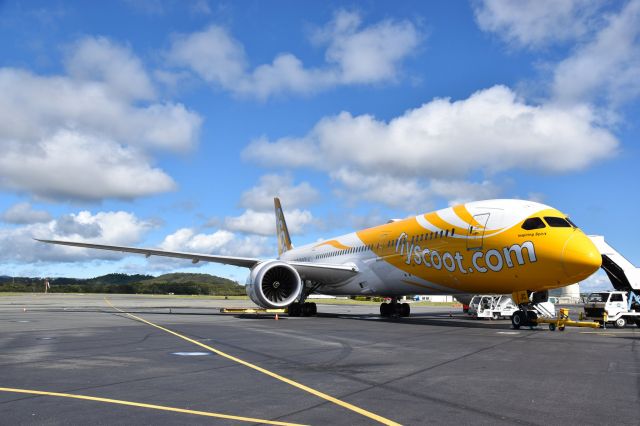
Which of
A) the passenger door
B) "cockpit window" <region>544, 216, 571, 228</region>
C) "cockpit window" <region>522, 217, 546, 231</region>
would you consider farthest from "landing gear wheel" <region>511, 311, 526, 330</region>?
"cockpit window" <region>544, 216, 571, 228</region>

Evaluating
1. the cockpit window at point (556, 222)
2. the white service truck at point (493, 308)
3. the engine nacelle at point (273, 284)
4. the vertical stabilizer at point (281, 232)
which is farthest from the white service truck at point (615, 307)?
the vertical stabilizer at point (281, 232)

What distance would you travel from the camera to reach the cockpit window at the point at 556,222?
53.6 ft

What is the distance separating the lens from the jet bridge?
2442 cm

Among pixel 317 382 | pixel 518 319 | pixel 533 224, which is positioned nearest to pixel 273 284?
pixel 518 319

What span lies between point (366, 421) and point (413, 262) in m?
16.1

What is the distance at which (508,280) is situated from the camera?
17172 millimetres

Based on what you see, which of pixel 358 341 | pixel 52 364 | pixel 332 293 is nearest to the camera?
pixel 52 364

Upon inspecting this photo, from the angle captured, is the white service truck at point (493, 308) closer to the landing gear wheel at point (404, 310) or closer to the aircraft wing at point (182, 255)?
the landing gear wheel at point (404, 310)

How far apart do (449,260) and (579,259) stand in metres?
4.55

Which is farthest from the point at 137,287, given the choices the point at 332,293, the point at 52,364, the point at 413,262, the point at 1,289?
the point at 52,364

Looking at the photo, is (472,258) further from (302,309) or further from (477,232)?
(302,309)

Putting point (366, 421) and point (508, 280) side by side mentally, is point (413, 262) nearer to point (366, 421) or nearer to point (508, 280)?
point (508, 280)

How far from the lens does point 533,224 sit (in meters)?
16.6

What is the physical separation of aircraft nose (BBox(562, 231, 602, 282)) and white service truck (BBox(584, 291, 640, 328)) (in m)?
7.52
